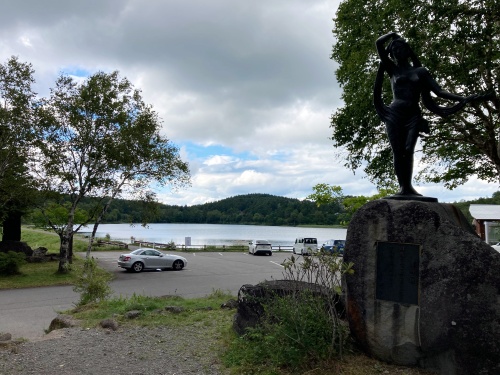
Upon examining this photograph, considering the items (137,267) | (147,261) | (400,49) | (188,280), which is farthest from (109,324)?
(147,261)

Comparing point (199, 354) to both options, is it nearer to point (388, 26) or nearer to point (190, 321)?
point (190, 321)

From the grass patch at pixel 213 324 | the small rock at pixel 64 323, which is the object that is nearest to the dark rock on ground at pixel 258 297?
the grass patch at pixel 213 324

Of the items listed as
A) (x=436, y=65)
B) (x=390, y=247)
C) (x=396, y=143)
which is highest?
(x=436, y=65)

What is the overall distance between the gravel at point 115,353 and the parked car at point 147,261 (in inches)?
561

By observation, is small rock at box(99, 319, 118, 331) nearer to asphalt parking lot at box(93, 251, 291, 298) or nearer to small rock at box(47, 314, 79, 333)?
small rock at box(47, 314, 79, 333)

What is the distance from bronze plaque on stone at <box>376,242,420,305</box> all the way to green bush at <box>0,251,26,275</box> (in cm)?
1761

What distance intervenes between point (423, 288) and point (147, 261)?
1868 centimetres

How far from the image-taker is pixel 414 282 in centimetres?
488

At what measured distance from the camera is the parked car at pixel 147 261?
21.0 m

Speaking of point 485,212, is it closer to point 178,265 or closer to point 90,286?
point 178,265

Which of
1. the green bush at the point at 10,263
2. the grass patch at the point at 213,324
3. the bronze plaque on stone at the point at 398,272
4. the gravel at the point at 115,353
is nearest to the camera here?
the grass patch at the point at 213,324

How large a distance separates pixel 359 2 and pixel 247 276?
12534mm

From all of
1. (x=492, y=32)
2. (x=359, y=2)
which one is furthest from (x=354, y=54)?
(x=492, y=32)

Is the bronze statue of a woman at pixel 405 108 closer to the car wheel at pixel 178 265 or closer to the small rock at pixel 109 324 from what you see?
the small rock at pixel 109 324
